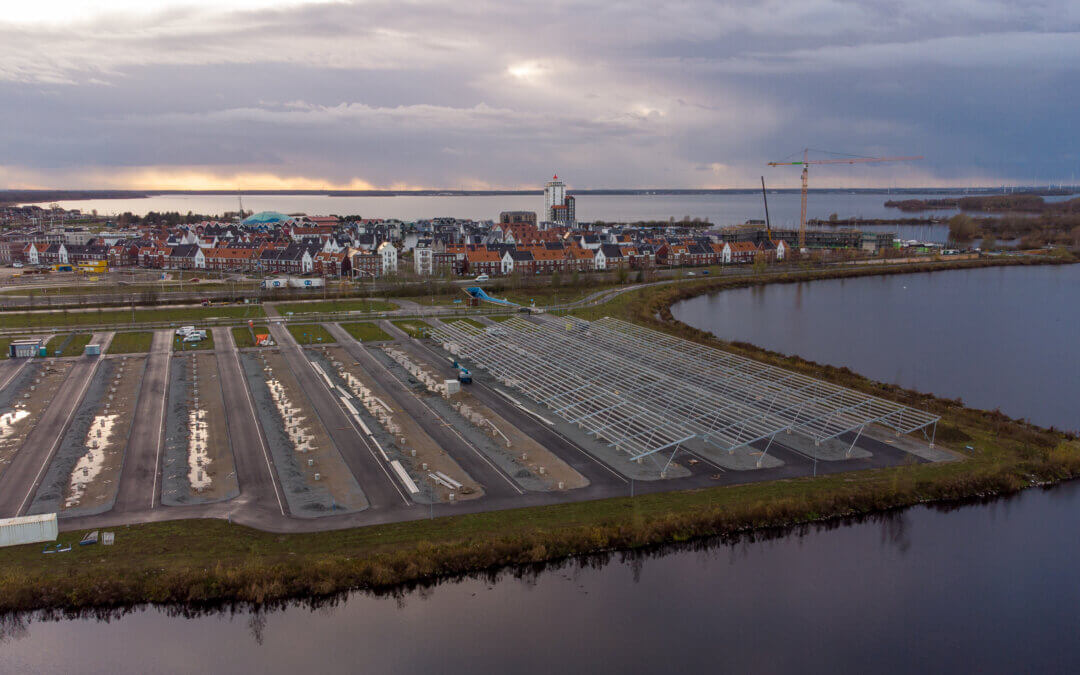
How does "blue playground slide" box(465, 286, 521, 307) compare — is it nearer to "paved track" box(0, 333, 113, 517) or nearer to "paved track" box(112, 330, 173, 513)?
"paved track" box(112, 330, 173, 513)

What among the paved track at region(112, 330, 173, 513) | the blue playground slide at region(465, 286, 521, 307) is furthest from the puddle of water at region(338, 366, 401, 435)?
the blue playground slide at region(465, 286, 521, 307)

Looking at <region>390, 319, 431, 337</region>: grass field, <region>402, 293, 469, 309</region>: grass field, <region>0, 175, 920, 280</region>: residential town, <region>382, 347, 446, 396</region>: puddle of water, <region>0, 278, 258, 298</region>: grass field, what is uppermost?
<region>0, 175, 920, 280</region>: residential town

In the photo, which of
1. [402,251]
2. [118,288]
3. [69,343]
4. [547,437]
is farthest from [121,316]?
[402,251]

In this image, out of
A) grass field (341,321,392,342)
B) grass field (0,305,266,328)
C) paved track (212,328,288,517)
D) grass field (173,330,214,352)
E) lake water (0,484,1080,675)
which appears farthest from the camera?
grass field (0,305,266,328)

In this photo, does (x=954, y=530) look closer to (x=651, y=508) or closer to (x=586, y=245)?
(x=651, y=508)

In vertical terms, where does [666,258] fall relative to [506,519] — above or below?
above

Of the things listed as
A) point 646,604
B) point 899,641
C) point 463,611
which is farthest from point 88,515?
point 899,641

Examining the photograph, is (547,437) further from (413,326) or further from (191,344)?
(191,344)
